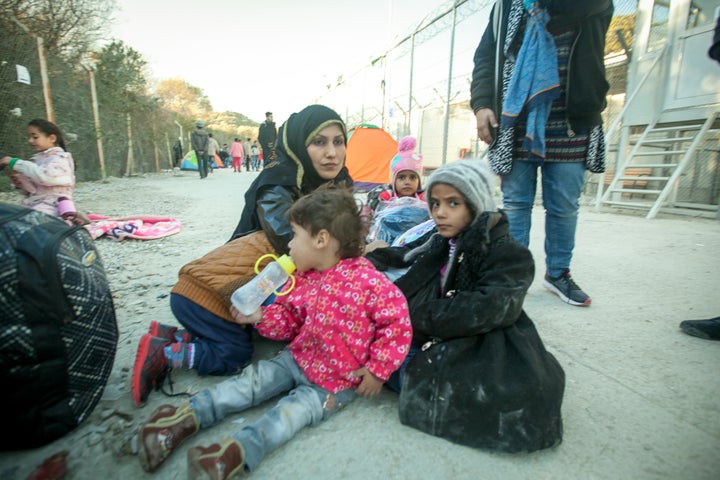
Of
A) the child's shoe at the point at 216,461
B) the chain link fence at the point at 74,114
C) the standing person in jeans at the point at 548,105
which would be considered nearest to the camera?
the child's shoe at the point at 216,461

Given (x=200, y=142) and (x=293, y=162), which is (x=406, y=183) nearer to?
(x=293, y=162)

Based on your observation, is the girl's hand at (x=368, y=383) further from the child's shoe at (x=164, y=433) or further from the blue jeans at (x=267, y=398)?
the child's shoe at (x=164, y=433)

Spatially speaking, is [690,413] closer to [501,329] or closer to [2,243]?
[501,329]

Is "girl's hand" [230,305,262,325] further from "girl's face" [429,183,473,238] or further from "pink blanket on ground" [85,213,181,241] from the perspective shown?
"pink blanket on ground" [85,213,181,241]

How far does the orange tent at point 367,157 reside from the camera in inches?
316

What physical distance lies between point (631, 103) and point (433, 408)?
24.0 ft

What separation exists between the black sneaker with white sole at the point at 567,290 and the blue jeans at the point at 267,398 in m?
1.57

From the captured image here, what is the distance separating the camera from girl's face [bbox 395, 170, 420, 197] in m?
3.37

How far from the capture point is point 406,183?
3363 millimetres

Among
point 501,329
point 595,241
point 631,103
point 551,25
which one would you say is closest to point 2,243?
point 501,329

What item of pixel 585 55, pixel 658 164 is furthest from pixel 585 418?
pixel 658 164

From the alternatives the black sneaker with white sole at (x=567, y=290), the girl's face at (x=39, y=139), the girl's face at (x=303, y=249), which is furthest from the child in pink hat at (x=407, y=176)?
the girl's face at (x=39, y=139)

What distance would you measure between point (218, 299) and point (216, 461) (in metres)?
0.67

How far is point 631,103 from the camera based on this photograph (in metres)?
6.21
